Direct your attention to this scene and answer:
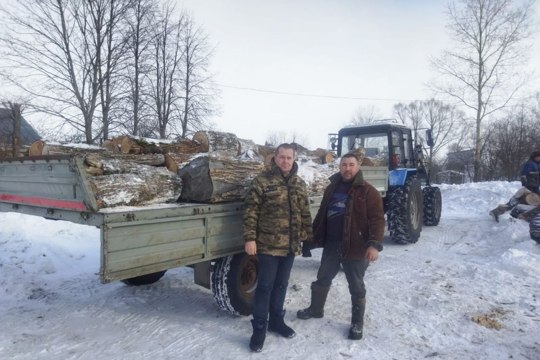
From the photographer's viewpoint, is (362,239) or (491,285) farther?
(491,285)

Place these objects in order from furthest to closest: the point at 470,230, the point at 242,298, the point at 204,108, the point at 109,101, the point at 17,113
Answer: the point at 204,108 → the point at 109,101 → the point at 17,113 → the point at 470,230 → the point at 242,298

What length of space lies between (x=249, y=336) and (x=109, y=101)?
45.3 feet

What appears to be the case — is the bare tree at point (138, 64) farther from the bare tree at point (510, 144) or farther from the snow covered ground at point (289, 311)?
the bare tree at point (510, 144)

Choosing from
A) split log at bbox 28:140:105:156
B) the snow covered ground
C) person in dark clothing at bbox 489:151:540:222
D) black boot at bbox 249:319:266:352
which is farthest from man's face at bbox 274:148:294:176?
person in dark clothing at bbox 489:151:540:222

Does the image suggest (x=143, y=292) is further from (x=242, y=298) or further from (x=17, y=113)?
(x=17, y=113)

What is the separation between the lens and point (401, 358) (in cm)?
333

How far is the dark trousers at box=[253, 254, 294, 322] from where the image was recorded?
3535 millimetres

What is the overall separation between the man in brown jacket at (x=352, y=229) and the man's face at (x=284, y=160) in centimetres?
56

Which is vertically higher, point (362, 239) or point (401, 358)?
point (362, 239)

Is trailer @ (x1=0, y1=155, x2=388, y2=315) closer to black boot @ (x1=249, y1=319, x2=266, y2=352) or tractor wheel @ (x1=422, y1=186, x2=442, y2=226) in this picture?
black boot @ (x1=249, y1=319, x2=266, y2=352)

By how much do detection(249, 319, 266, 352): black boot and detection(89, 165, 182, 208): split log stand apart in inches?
58.0

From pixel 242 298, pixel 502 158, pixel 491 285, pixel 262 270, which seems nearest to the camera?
pixel 262 270

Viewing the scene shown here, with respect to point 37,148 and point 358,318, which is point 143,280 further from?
point 358,318

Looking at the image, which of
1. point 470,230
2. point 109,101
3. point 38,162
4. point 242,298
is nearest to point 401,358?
point 242,298
